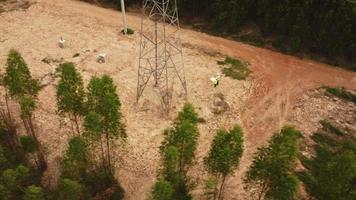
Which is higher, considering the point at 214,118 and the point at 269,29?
the point at 269,29

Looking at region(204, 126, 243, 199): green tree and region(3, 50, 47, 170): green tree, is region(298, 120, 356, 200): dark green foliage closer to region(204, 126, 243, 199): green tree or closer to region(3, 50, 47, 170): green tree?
region(204, 126, 243, 199): green tree

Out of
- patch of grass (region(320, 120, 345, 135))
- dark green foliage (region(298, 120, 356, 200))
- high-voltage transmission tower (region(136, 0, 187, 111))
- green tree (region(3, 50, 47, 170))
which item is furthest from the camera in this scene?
high-voltage transmission tower (region(136, 0, 187, 111))

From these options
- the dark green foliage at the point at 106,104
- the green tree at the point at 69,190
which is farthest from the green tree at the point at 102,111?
the green tree at the point at 69,190

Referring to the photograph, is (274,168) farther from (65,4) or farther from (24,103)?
(65,4)

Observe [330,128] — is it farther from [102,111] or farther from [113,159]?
[102,111]

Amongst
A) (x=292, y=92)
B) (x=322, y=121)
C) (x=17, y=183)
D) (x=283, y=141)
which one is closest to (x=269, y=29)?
(x=292, y=92)

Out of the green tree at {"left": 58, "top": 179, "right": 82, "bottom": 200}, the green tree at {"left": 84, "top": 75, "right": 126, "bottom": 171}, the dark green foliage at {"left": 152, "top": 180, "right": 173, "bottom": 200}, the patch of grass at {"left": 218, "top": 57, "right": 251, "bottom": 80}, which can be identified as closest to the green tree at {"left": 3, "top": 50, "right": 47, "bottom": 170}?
the green tree at {"left": 84, "top": 75, "right": 126, "bottom": 171}

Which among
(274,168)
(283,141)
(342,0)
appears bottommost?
(274,168)
